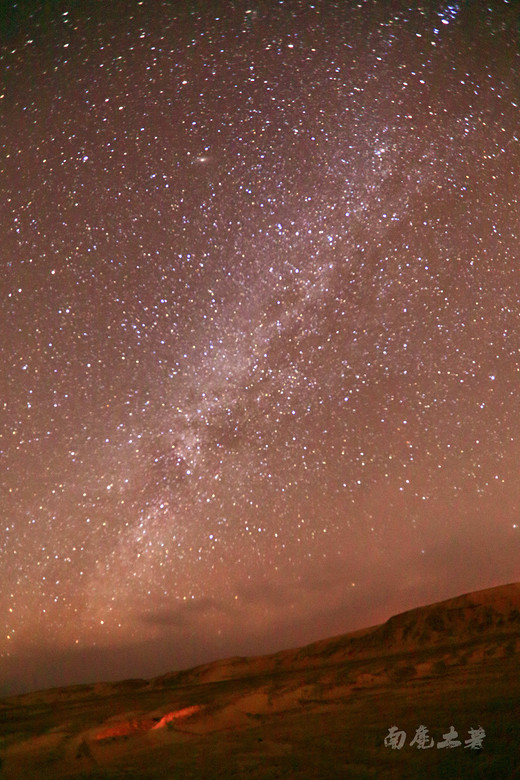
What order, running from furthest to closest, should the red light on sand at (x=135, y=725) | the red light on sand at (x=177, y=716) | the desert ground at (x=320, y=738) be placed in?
the red light on sand at (x=177, y=716)
the red light on sand at (x=135, y=725)
the desert ground at (x=320, y=738)

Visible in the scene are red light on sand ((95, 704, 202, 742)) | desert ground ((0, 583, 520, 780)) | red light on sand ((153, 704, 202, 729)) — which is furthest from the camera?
red light on sand ((153, 704, 202, 729))

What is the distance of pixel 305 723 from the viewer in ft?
36.7

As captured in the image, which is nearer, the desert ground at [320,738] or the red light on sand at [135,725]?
the desert ground at [320,738]

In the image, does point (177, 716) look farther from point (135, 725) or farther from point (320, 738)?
point (320, 738)

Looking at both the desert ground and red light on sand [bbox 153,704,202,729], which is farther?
red light on sand [bbox 153,704,202,729]

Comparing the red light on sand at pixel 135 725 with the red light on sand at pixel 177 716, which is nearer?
the red light on sand at pixel 135 725

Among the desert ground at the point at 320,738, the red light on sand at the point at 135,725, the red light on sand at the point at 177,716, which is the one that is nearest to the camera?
the desert ground at the point at 320,738

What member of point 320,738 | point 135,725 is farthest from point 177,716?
point 320,738

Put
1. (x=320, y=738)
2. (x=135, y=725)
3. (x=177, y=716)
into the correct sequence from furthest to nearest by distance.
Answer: (x=177, y=716) → (x=135, y=725) → (x=320, y=738)

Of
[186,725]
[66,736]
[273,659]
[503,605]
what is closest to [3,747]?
[66,736]

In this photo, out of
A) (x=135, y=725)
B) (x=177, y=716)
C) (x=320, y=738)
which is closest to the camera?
(x=320, y=738)

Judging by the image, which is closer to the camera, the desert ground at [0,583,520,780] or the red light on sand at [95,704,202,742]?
the desert ground at [0,583,520,780]

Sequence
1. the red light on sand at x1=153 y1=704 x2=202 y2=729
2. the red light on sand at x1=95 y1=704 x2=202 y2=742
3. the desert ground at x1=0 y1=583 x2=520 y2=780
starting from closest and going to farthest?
the desert ground at x1=0 y1=583 x2=520 y2=780 → the red light on sand at x1=95 y1=704 x2=202 y2=742 → the red light on sand at x1=153 y1=704 x2=202 y2=729

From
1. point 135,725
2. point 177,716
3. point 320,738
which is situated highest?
point 320,738
